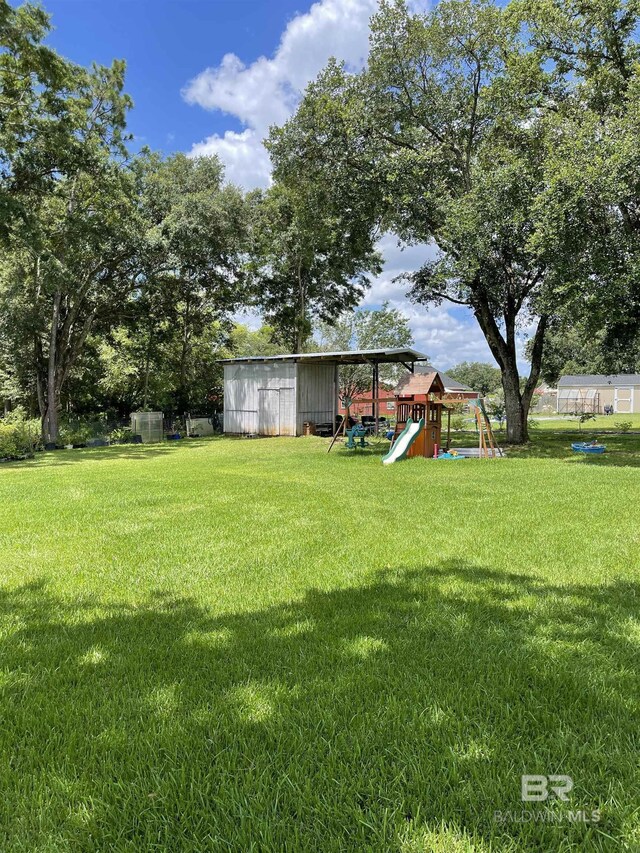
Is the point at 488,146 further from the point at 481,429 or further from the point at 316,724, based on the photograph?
the point at 316,724

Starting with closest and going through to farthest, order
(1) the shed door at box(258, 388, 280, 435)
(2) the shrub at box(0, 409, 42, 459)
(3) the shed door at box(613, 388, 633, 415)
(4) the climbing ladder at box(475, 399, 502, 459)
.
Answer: (4) the climbing ladder at box(475, 399, 502, 459), (2) the shrub at box(0, 409, 42, 459), (1) the shed door at box(258, 388, 280, 435), (3) the shed door at box(613, 388, 633, 415)

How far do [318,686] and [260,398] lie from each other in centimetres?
1828

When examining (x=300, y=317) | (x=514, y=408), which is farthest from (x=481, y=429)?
(x=300, y=317)

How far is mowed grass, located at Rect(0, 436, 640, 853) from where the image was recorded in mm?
1502

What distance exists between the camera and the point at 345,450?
45.6 ft

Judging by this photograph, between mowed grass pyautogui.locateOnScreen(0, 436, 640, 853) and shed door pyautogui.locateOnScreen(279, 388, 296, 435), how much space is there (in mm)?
14163

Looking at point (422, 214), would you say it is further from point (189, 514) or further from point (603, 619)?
point (603, 619)

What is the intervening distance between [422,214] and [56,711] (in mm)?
14824

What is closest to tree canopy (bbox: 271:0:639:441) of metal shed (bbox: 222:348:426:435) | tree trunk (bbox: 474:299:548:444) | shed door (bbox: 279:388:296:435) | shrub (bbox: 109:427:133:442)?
tree trunk (bbox: 474:299:548:444)

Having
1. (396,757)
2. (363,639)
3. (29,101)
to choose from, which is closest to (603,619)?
(363,639)

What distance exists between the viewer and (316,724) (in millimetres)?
1918

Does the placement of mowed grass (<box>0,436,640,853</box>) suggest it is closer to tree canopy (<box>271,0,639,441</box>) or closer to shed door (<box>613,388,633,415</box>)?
tree canopy (<box>271,0,639,441</box>)

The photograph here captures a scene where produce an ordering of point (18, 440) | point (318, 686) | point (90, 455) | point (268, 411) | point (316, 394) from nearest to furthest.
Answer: point (318, 686) → point (90, 455) → point (18, 440) → point (268, 411) → point (316, 394)

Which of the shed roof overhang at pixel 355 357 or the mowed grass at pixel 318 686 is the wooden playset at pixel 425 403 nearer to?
the shed roof overhang at pixel 355 357
